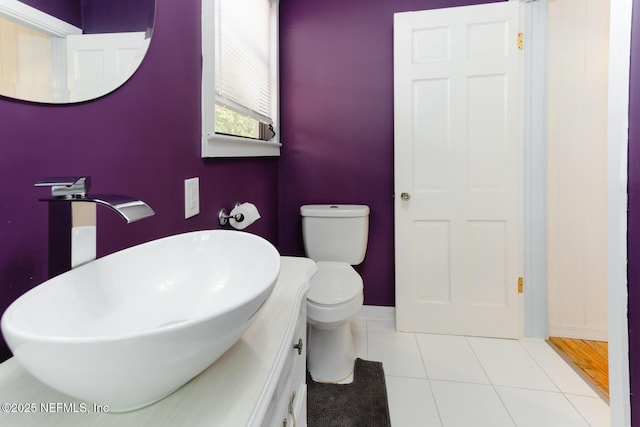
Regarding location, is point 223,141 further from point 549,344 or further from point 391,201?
point 549,344

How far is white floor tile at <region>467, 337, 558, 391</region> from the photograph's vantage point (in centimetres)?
178

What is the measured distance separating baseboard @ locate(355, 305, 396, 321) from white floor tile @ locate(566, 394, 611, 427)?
3.48 ft

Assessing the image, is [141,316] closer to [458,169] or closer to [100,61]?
[100,61]

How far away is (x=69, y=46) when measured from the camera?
0.74 m

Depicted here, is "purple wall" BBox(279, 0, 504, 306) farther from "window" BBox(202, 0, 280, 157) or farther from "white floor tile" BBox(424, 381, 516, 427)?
"white floor tile" BBox(424, 381, 516, 427)

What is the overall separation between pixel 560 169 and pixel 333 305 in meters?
1.65

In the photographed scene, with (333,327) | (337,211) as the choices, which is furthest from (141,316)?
(337,211)

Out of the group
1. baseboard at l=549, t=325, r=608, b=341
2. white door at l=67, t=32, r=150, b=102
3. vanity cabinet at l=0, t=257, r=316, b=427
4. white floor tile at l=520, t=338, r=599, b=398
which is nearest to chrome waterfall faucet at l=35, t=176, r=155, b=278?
vanity cabinet at l=0, t=257, r=316, b=427

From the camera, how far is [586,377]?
5.97 feet

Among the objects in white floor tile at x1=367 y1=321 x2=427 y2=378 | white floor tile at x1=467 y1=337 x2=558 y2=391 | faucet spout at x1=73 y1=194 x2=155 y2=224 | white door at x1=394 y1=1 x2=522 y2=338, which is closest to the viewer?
faucet spout at x1=73 y1=194 x2=155 y2=224

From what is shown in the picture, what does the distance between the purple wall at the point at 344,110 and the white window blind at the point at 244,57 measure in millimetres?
213

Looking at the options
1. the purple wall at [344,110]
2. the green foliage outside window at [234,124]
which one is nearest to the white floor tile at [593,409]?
the purple wall at [344,110]

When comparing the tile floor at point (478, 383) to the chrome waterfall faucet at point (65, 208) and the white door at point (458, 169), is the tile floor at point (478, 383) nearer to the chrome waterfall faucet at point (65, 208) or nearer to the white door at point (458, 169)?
the white door at point (458, 169)

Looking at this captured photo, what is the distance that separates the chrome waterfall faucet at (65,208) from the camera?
1.89 ft
